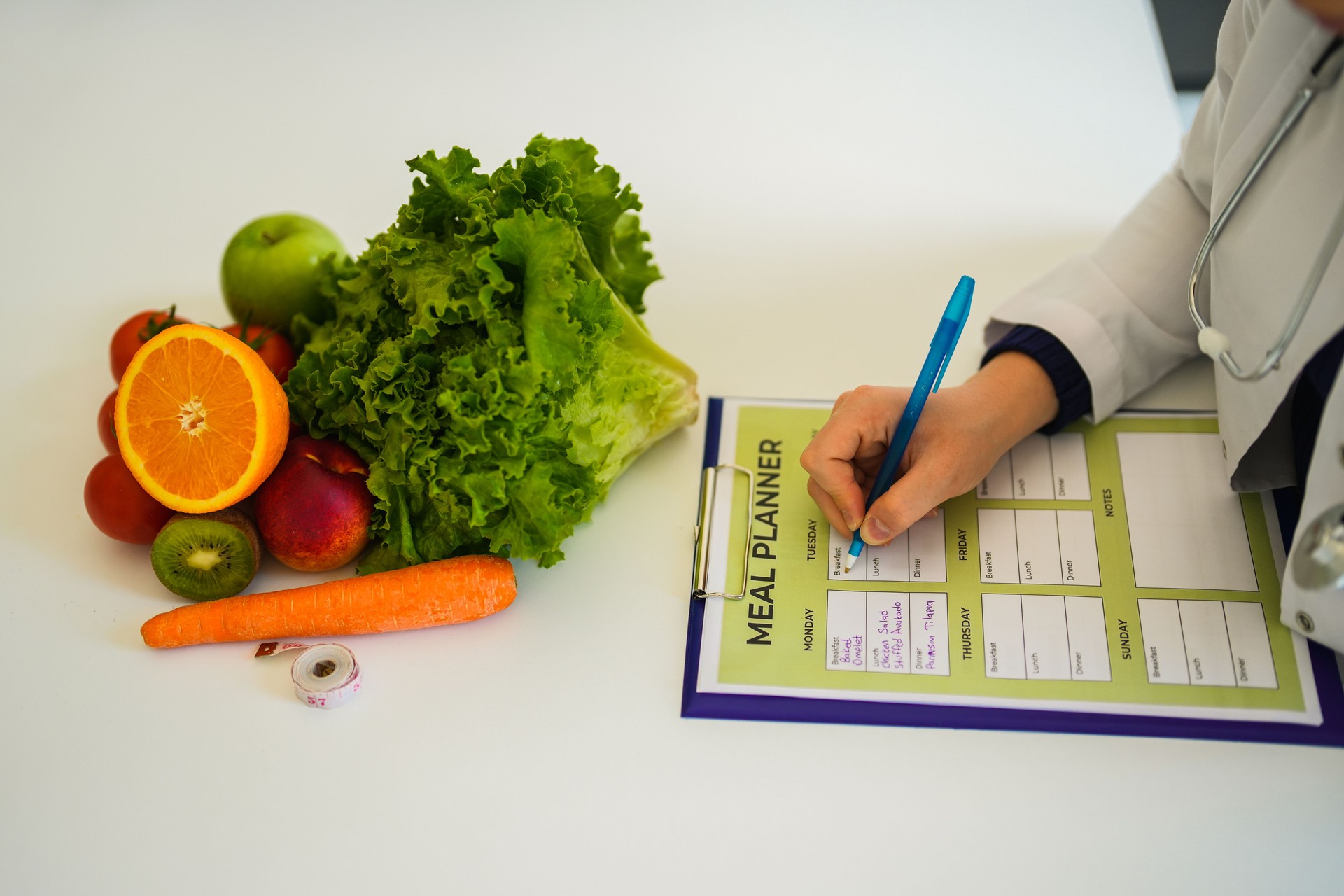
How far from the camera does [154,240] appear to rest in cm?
167

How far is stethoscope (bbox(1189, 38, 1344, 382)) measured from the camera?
910 mm

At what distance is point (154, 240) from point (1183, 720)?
1.60m

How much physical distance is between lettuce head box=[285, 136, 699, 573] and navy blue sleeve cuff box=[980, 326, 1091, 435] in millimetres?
424

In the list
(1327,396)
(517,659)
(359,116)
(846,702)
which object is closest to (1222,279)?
(1327,396)

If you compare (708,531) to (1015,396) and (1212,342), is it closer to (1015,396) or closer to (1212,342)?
(1015,396)

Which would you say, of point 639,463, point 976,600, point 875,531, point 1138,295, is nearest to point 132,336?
point 639,463

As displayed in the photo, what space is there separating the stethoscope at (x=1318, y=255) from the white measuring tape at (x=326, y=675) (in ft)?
3.00

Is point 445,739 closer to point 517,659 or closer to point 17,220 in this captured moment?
point 517,659

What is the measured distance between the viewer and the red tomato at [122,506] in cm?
120

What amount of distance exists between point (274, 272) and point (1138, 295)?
110 cm

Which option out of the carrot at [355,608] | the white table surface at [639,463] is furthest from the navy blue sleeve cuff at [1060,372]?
the carrot at [355,608]

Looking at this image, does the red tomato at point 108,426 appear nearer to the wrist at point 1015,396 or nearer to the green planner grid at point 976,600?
the green planner grid at point 976,600

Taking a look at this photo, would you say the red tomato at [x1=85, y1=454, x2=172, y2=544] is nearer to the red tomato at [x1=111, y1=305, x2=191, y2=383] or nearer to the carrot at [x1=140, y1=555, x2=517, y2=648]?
the carrot at [x1=140, y1=555, x2=517, y2=648]

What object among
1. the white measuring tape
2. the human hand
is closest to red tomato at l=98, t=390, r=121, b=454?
the white measuring tape
